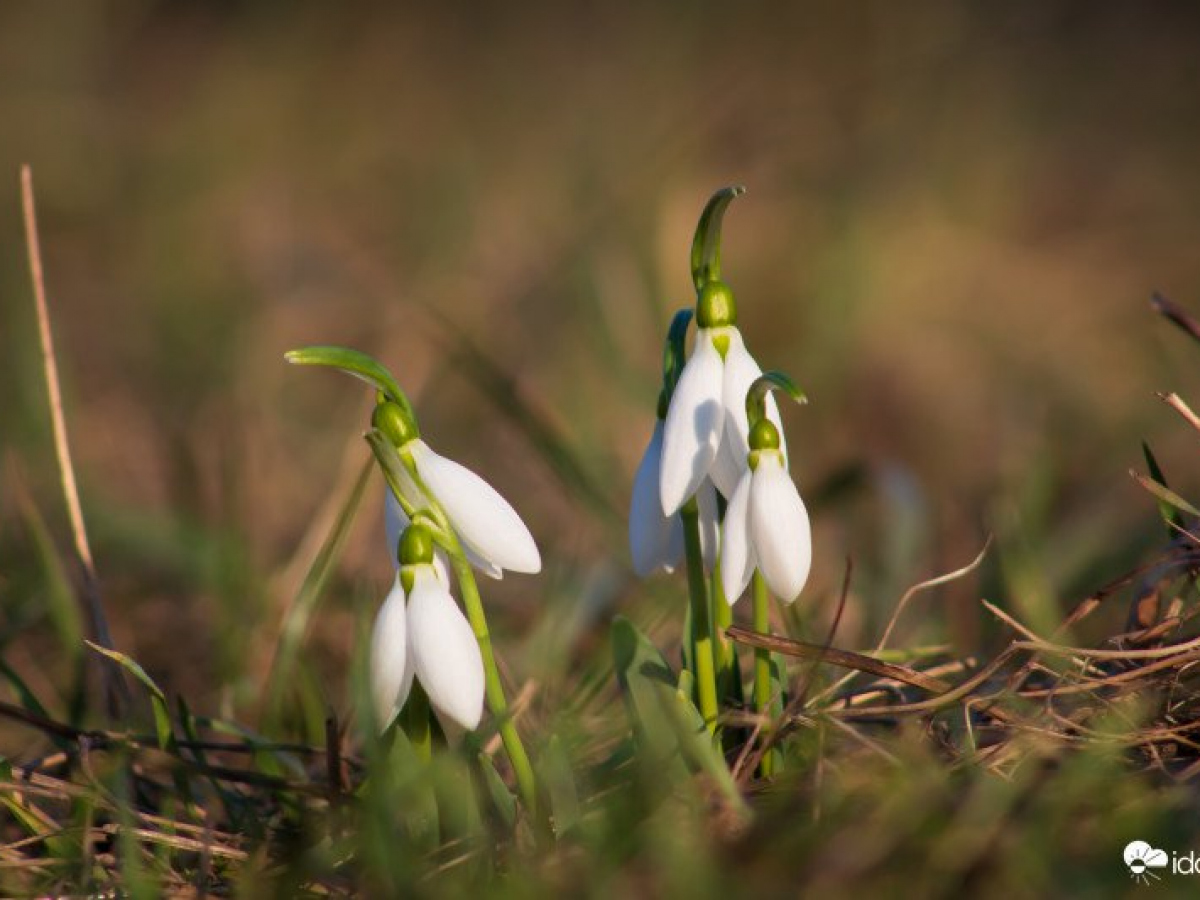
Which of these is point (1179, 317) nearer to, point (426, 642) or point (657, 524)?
point (657, 524)

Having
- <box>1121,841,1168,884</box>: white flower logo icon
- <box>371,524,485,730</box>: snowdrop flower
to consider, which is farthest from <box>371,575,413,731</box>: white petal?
<box>1121,841,1168,884</box>: white flower logo icon

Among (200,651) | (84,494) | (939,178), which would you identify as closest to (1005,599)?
(200,651)

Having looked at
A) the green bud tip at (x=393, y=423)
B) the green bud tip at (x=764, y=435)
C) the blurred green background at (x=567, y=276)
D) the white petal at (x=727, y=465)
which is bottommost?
the blurred green background at (x=567, y=276)

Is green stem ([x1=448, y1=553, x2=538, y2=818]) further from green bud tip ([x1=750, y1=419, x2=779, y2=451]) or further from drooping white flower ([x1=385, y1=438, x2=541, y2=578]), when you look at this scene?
green bud tip ([x1=750, y1=419, x2=779, y2=451])

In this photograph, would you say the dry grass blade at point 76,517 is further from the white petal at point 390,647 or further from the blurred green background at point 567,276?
the white petal at point 390,647

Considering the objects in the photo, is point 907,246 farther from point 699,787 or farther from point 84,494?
point 699,787

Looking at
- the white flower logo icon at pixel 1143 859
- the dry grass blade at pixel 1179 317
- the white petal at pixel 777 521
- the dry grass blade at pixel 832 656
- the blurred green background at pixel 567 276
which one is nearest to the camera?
the white flower logo icon at pixel 1143 859

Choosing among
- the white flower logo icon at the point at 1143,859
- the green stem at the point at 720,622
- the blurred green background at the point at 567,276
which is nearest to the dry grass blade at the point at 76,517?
the blurred green background at the point at 567,276
